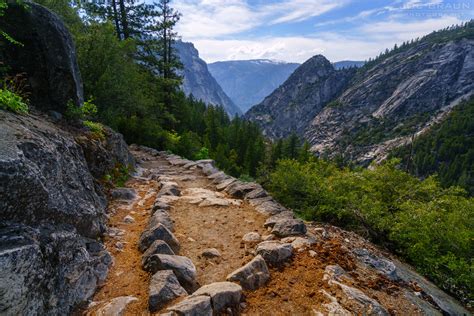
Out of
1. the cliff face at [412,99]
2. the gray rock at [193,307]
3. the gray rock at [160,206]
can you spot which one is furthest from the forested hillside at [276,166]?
the cliff face at [412,99]

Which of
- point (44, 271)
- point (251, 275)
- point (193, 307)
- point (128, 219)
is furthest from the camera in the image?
point (128, 219)

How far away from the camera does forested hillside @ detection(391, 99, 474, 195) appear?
10912cm

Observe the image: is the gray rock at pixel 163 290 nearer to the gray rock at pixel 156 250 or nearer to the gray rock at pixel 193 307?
the gray rock at pixel 193 307

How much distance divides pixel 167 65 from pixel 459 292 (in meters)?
22.2

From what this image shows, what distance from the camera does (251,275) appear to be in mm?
4504

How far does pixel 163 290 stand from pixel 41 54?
22.1 feet

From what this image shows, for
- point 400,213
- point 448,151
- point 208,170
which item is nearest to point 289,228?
point 400,213

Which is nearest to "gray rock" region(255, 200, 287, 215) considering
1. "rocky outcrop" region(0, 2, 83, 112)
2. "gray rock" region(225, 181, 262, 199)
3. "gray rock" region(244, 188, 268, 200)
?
"gray rock" region(244, 188, 268, 200)

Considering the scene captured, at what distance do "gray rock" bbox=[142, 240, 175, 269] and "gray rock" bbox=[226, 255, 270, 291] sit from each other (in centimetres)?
123

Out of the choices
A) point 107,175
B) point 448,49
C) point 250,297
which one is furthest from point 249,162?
point 448,49

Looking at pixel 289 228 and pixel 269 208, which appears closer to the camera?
pixel 289 228

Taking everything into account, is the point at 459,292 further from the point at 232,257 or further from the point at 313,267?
the point at 232,257

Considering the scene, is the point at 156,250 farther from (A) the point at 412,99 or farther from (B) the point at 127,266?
(A) the point at 412,99

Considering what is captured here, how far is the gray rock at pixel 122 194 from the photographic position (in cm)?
782
